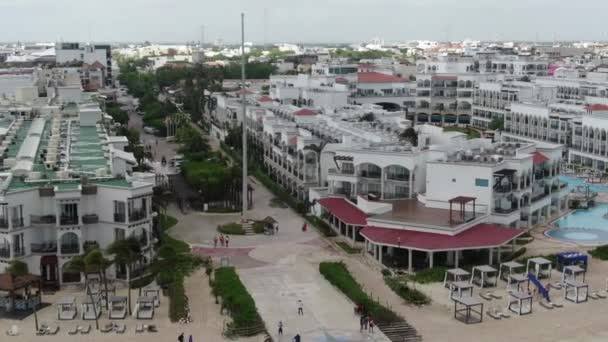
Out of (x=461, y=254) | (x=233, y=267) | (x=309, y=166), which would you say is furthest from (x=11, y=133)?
(x=461, y=254)

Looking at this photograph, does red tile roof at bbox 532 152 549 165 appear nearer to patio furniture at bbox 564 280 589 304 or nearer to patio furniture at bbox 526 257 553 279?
patio furniture at bbox 526 257 553 279

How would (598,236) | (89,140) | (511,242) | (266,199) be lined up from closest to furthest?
(511,242)
(598,236)
(89,140)
(266,199)

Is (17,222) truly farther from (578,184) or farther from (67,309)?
(578,184)

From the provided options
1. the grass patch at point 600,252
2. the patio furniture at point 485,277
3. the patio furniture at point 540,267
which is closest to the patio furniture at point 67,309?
the patio furniture at point 485,277

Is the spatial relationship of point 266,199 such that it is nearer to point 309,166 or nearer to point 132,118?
point 309,166

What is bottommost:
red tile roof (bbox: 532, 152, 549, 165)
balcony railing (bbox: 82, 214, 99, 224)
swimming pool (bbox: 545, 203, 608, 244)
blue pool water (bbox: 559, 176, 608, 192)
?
swimming pool (bbox: 545, 203, 608, 244)

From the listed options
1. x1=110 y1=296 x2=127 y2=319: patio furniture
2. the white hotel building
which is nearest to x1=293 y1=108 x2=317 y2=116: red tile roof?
the white hotel building

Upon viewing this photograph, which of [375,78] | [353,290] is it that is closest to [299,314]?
[353,290]
